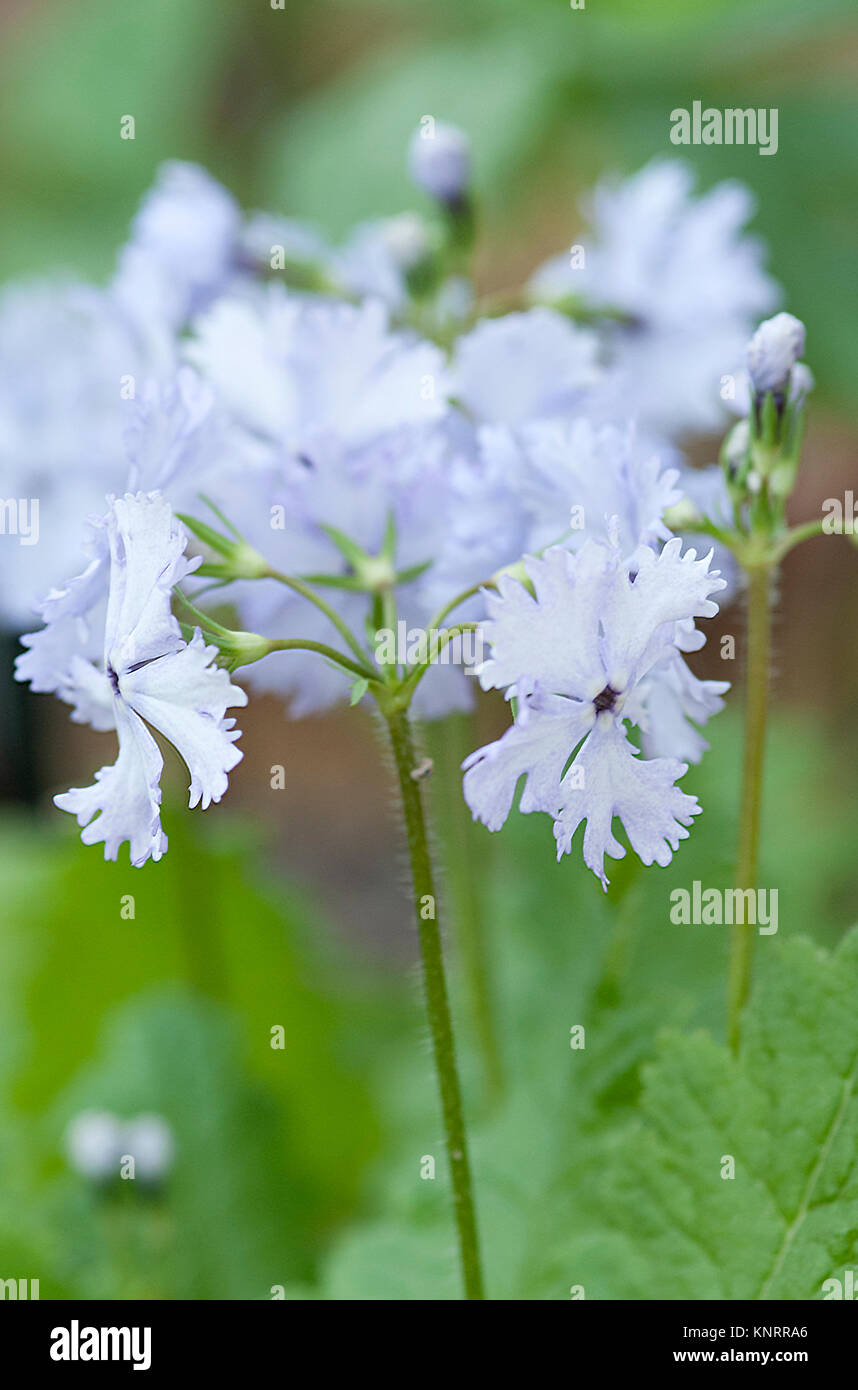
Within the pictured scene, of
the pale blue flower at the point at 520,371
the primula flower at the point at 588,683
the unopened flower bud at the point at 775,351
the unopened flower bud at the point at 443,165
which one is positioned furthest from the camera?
the unopened flower bud at the point at 443,165

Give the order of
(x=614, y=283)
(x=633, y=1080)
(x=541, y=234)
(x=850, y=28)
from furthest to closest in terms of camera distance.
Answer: (x=541, y=234) < (x=850, y=28) < (x=614, y=283) < (x=633, y=1080)

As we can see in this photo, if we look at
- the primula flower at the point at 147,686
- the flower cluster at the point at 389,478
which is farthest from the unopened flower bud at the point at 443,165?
the primula flower at the point at 147,686

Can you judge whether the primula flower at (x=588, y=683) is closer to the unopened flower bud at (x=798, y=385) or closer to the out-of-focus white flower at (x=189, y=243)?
the unopened flower bud at (x=798, y=385)

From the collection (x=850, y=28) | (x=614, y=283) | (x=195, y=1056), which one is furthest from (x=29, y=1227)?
(x=850, y=28)

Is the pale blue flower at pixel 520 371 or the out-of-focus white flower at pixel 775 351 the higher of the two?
the pale blue flower at pixel 520 371

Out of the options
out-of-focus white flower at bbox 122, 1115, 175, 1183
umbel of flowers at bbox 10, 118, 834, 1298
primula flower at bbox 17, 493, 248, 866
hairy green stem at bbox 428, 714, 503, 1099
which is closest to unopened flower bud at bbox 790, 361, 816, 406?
umbel of flowers at bbox 10, 118, 834, 1298

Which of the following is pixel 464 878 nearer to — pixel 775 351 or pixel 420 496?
pixel 420 496
